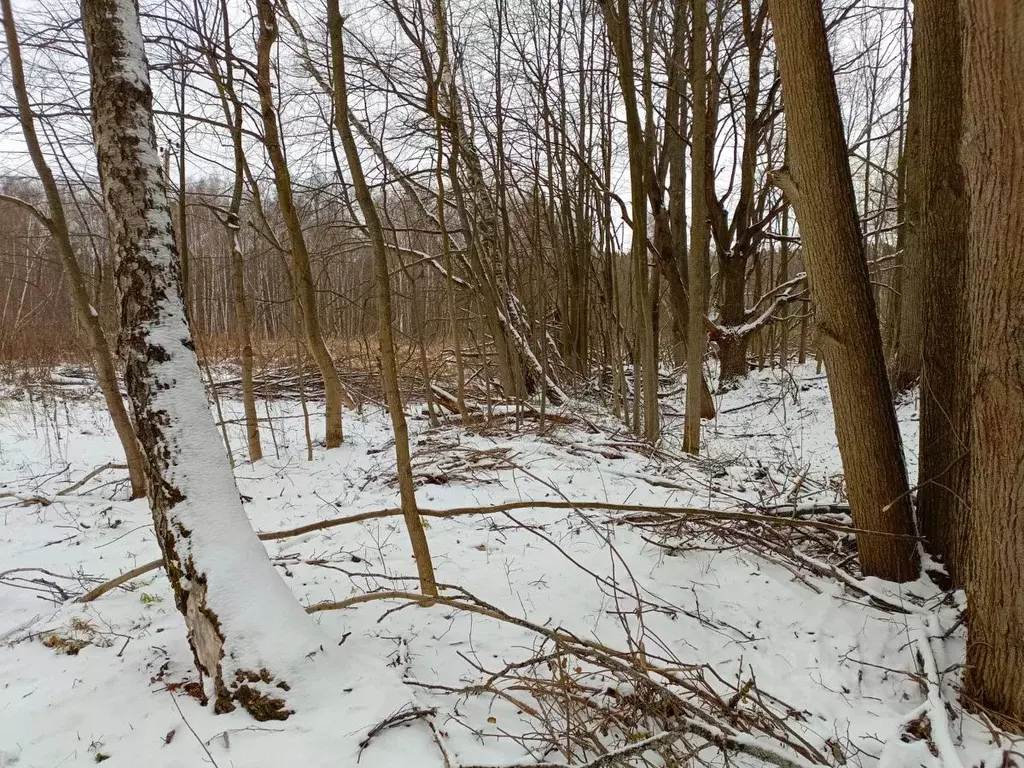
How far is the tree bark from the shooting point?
2609mm

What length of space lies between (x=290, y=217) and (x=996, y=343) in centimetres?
660

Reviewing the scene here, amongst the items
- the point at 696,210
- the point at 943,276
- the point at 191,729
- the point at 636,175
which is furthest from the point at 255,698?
the point at 636,175

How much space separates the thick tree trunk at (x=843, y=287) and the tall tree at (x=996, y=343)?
0.80m

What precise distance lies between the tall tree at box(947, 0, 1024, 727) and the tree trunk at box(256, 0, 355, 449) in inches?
233

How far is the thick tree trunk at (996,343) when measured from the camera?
1.65 m

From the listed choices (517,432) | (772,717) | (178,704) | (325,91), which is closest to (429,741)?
(178,704)

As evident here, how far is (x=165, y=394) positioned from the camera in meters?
2.15

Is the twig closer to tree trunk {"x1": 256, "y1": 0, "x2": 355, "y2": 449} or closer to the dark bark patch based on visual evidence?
the dark bark patch

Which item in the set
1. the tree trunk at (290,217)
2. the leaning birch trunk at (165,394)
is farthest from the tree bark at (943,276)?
the tree trunk at (290,217)

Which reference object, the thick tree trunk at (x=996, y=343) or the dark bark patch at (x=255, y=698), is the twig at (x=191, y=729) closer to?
the dark bark patch at (x=255, y=698)

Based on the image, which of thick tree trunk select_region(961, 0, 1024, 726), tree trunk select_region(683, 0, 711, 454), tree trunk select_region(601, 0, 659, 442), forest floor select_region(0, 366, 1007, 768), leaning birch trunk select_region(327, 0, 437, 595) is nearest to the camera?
thick tree trunk select_region(961, 0, 1024, 726)

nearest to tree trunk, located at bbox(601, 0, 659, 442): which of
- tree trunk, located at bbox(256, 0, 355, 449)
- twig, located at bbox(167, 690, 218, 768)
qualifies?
tree trunk, located at bbox(256, 0, 355, 449)

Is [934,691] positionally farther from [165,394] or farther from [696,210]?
[696,210]

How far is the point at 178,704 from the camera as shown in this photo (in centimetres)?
204
